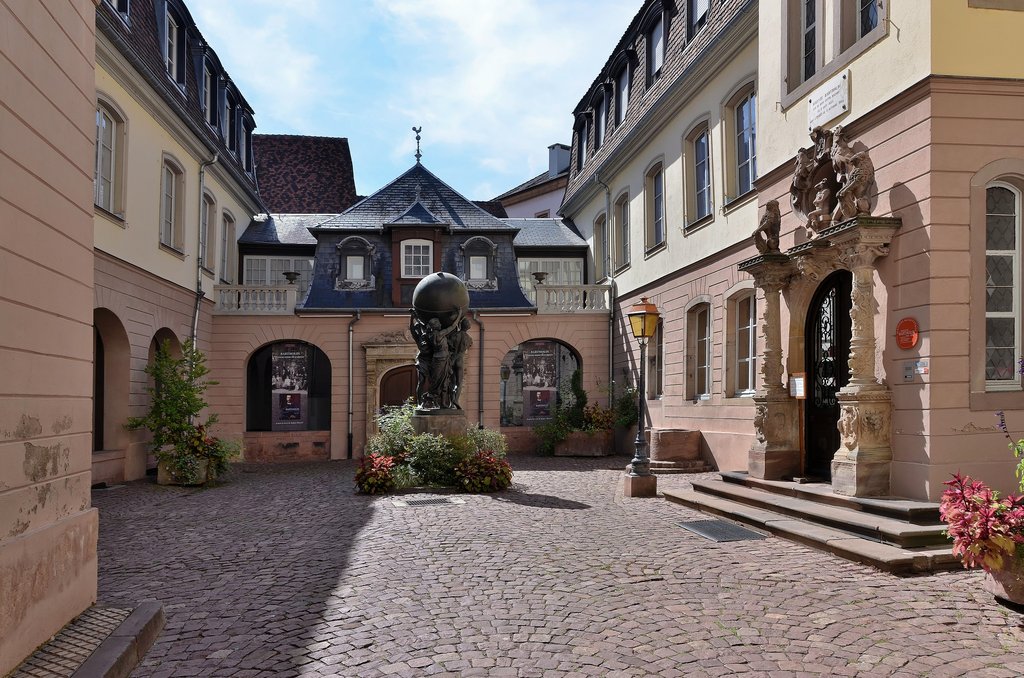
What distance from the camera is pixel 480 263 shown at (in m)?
22.0

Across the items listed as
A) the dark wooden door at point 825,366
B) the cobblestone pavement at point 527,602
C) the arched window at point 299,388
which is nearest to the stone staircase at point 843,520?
the cobblestone pavement at point 527,602

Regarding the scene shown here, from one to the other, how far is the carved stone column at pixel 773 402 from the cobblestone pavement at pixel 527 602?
1.57 m

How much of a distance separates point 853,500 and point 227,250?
1802cm

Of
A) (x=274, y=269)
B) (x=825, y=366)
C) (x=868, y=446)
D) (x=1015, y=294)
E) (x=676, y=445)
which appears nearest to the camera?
(x=1015, y=294)

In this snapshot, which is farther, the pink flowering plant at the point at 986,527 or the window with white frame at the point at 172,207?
the window with white frame at the point at 172,207

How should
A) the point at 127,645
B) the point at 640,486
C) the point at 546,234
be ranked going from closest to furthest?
the point at 127,645
the point at 640,486
the point at 546,234

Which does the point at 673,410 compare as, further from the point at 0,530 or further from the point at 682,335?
the point at 0,530

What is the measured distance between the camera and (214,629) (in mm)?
5129

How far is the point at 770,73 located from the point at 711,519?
20.4 ft

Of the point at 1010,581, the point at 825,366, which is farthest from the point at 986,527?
the point at 825,366

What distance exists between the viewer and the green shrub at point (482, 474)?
1145 centimetres

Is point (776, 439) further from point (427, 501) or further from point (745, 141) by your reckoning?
point (745, 141)

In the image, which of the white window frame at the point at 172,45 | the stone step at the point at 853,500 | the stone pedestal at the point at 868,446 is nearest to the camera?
the stone step at the point at 853,500

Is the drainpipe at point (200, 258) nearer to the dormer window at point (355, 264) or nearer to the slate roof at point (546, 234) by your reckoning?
the dormer window at point (355, 264)
